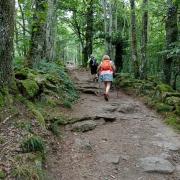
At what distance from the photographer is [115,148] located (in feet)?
23.9

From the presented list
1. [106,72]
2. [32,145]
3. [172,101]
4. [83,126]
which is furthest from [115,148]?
[106,72]

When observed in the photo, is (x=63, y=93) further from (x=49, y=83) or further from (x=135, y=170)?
(x=135, y=170)

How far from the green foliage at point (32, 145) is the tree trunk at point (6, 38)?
1.84 meters

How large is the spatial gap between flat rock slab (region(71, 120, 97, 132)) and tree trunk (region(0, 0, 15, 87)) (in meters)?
2.21

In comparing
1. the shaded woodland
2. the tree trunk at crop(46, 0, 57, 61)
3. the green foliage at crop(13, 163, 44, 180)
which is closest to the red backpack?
the shaded woodland

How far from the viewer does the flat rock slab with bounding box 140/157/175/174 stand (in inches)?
242

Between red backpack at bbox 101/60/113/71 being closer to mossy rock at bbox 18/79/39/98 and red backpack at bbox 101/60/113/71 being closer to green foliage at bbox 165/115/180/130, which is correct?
green foliage at bbox 165/115/180/130

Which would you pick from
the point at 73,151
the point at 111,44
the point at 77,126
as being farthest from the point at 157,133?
the point at 111,44

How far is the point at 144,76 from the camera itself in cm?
1628

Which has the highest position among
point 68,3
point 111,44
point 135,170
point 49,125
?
point 68,3

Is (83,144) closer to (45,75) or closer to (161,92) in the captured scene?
(45,75)

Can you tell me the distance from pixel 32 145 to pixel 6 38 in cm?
254

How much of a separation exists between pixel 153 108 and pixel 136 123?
2.09 meters

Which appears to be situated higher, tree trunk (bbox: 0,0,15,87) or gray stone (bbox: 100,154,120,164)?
tree trunk (bbox: 0,0,15,87)
